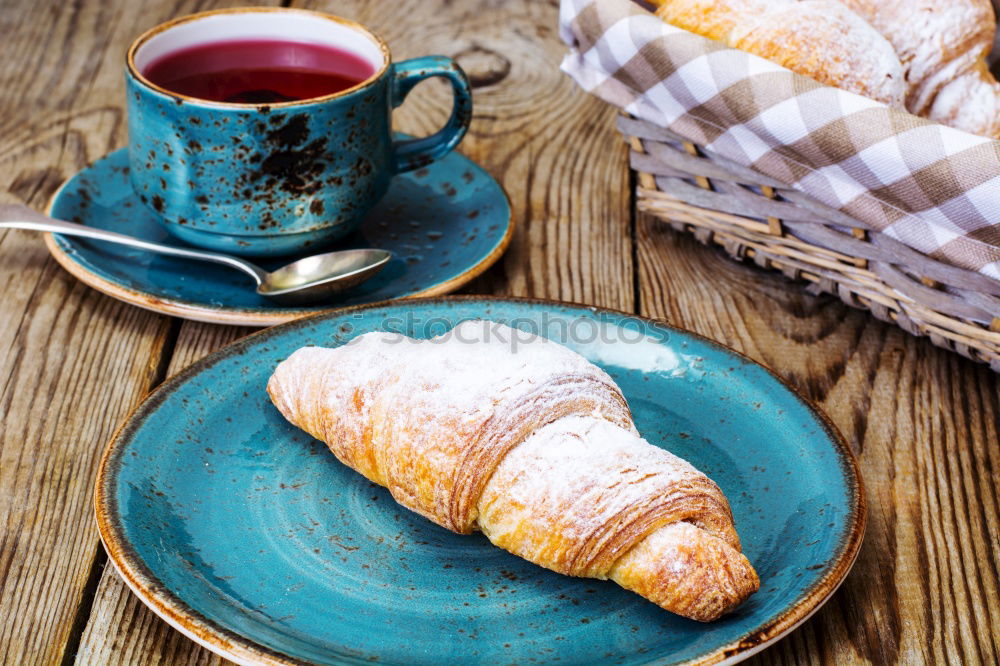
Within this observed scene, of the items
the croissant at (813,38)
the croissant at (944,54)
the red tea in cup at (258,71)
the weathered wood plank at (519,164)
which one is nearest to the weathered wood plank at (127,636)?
the weathered wood plank at (519,164)

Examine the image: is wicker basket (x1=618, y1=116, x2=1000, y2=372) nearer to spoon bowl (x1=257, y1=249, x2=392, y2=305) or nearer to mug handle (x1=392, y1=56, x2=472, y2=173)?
mug handle (x1=392, y1=56, x2=472, y2=173)

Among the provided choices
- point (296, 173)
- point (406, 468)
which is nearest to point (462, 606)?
point (406, 468)

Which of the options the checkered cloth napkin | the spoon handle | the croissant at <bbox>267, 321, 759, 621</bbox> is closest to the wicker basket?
the checkered cloth napkin

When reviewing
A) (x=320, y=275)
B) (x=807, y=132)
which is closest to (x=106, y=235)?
(x=320, y=275)

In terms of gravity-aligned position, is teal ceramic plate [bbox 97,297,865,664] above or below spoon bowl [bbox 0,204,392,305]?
above

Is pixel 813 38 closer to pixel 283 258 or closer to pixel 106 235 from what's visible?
pixel 283 258
